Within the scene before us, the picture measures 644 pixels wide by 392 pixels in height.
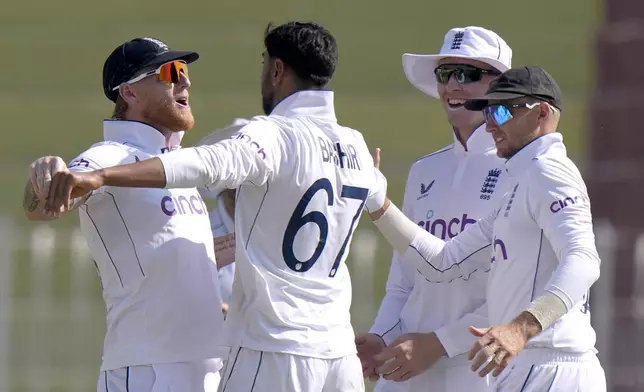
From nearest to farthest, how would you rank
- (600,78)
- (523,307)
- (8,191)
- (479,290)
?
(523,307), (479,290), (8,191), (600,78)

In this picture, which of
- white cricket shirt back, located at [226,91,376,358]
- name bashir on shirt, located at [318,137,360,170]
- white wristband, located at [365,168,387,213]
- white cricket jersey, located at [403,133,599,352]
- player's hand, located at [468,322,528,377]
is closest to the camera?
player's hand, located at [468,322,528,377]

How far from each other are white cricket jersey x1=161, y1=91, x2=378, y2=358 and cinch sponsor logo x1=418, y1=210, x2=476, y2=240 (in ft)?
2.43

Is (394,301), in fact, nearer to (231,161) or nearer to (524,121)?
(524,121)

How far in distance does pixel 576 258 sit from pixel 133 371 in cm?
131

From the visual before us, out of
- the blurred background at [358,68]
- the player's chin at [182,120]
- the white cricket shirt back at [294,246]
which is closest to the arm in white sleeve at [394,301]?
the white cricket shirt back at [294,246]

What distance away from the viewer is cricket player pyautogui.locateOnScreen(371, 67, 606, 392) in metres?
3.59

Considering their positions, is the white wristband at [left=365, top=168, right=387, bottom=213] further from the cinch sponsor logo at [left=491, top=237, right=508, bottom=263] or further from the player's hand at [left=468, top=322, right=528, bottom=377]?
the player's hand at [left=468, top=322, right=528, bottom=377]

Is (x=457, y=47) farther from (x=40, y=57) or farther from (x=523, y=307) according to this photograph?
(x=40, y=57)

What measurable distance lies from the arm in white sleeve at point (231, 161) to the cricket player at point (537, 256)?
72cm

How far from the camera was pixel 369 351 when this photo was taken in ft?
15.1

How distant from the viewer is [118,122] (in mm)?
4074

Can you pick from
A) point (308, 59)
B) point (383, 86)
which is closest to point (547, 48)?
point (383, 86)

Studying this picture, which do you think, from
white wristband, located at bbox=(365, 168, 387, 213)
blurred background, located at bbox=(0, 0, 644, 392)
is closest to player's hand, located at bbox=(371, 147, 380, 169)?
white wristband, located at bbox=(365, 168, 387, 213)

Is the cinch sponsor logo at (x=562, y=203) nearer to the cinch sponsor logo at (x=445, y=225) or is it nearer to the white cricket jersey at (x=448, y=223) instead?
the white cricket jersey at (x=448, y=223)
